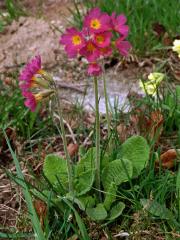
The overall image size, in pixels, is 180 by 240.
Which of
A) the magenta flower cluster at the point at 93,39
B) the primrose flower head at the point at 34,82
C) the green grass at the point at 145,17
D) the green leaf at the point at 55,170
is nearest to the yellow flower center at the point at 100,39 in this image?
the magenta flower cluster at the point at 93,39

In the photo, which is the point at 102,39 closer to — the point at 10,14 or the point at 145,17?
the point at 145,17

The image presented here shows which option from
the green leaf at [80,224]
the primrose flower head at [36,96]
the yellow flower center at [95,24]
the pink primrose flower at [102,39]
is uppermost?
the yellow flower center at [95,24]

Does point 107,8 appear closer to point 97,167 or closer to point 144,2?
point 144,2

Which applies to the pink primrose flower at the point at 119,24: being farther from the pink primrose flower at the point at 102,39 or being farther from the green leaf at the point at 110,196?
the green leaf at the point at 110,196

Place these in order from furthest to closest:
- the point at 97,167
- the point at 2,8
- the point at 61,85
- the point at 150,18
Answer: the point at 2,8, the point at 150,18, the point at 61,85, the point at 97,167

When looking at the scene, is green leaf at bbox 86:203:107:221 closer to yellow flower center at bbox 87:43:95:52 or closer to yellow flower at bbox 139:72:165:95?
yellow flower center at bbox 87:43:95:52

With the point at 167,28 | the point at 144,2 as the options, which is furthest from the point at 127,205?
the point at 144,2
